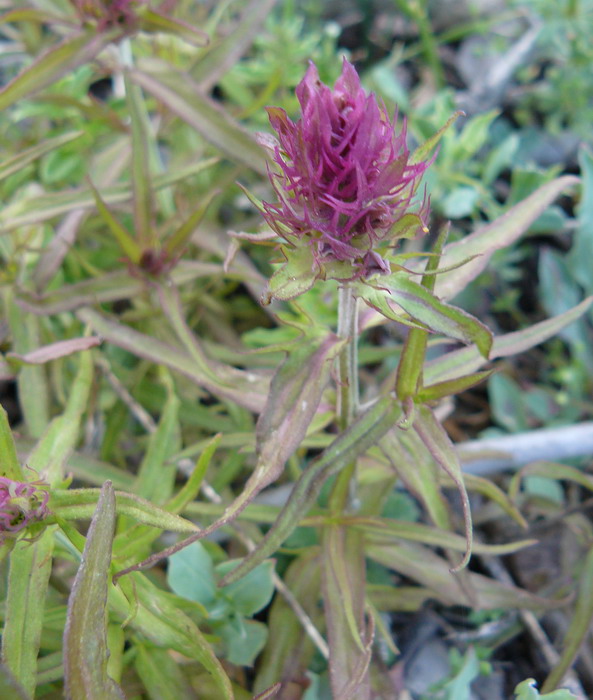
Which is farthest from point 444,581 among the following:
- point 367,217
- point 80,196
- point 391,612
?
point 80,196

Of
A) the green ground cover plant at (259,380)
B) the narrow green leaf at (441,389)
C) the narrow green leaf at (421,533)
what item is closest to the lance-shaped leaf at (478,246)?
the green ground cover plant at (259,380)

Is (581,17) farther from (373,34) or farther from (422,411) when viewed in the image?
(422,411)

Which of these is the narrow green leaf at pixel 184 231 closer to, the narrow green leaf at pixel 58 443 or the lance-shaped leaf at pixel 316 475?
the narrow green leaf at pixel 58 443

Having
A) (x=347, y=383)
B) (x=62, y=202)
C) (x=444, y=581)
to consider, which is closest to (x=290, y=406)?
(x=347, y=383)

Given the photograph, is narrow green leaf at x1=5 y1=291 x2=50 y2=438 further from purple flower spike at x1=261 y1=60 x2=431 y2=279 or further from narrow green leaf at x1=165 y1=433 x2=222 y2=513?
purple flower spike at x1=261 y1=60 x2=431 y2=279

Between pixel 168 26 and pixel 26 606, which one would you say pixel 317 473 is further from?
pixel 168 26

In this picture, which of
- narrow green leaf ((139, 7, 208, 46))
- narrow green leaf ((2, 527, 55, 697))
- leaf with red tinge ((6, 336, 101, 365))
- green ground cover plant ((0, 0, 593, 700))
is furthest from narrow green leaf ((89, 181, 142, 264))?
narrow green leaf ((2, 527, 55, 697))
